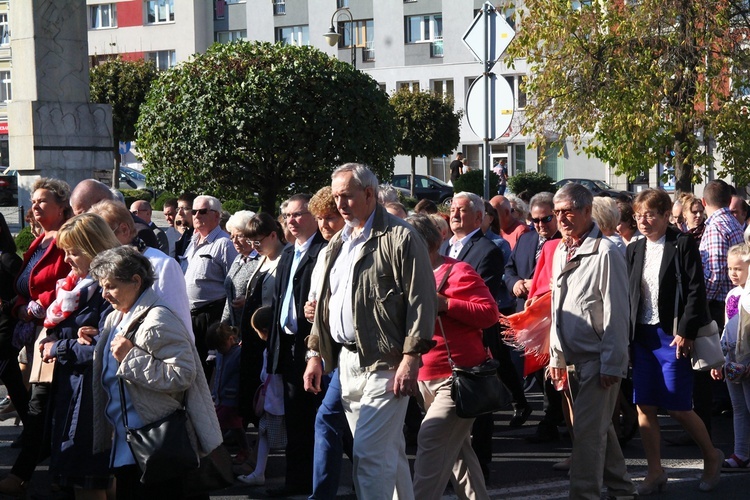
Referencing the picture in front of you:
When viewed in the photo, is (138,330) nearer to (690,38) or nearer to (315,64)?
(315,64)

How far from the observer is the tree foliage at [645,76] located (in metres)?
22.6

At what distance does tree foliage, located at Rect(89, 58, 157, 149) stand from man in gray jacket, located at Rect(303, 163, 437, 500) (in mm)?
37622

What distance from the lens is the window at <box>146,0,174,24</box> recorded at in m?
66.4

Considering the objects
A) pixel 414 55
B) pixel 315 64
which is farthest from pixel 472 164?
pixel 315 64

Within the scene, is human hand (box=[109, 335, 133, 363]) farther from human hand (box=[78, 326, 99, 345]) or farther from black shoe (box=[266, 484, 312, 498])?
black shoe (box=[266, 484, 312, 498])

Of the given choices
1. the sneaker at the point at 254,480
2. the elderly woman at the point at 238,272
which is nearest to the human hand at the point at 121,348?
the sneaker at the point at 254,480

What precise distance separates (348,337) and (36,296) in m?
2.70

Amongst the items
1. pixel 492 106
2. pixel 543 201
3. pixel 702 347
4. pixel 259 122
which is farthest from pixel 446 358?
pixel 259 122

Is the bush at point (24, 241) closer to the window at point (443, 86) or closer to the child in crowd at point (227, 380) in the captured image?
the child in crowd at point (227, 380)

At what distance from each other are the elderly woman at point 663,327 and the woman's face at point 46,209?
3883 mm

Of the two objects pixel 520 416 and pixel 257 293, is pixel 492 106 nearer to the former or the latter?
pixel 520 416

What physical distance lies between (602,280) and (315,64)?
11362 mm

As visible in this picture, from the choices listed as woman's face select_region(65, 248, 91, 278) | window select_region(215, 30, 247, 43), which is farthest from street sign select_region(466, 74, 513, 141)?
window select_region(215, 30, 247, 43)

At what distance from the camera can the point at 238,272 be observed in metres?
8.68
